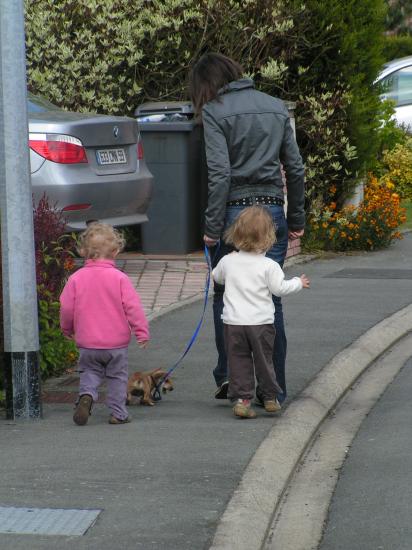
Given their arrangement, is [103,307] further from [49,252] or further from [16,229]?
[49,252]

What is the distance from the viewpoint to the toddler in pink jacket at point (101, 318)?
6273mm

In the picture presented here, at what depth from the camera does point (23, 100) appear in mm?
6152

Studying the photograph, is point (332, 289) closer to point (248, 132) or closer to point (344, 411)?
point (344, 411)

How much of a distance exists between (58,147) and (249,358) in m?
4.70

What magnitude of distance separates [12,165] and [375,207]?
786 cm

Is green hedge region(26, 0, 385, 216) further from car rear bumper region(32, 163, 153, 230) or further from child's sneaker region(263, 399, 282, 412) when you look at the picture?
child's sneaker region(263, 399, 282, 412)

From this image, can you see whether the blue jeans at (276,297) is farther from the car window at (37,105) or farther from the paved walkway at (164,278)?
the car window at (37,105)

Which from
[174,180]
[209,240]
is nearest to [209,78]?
[209,240]

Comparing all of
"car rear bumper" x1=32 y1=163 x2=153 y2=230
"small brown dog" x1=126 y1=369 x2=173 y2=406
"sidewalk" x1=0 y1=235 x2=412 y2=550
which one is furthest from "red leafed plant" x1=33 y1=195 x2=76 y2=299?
"car rear bumper" x1=32 y1=163 x2=153 y2=230

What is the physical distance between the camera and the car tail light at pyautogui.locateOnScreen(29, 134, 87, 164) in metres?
10.6

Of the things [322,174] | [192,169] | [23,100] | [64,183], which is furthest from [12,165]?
[322,174]

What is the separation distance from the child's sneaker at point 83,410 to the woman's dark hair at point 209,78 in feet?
5.17

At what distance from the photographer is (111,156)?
11.3m

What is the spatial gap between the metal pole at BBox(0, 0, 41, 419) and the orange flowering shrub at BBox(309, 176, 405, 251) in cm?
729
